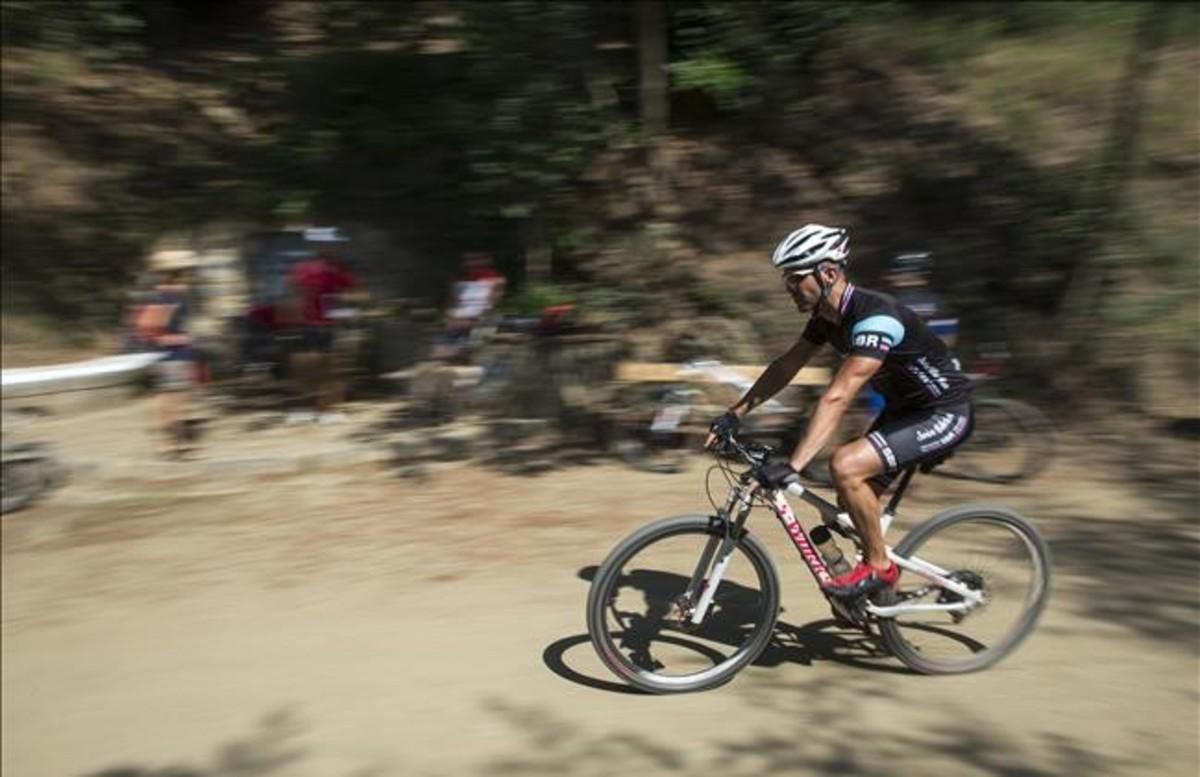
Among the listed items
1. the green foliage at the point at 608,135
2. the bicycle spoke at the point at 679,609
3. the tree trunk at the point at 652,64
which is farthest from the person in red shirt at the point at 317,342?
the bicycle spoke at the point at 679,609

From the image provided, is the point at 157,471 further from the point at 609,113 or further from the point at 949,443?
the point at 949,443

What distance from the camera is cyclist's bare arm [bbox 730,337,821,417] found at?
4770 millimetres

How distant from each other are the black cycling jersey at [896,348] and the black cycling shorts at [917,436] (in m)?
0.05

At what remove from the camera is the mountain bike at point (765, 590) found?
451 centimetres

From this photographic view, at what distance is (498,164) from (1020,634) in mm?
6658

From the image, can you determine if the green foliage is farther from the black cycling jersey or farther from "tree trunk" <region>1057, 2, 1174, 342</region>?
the black cycling jersey

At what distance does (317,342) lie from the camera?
971 cm

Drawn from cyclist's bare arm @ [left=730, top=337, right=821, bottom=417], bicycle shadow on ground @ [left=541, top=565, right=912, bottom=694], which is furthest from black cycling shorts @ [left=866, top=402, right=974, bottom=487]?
bicycle shadow on ground @ [left=541, top=565, right=912, bottom=694]

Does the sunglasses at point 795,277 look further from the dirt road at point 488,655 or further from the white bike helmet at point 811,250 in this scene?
the dirt road at point 488,655

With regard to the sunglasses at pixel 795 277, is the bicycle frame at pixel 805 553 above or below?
below

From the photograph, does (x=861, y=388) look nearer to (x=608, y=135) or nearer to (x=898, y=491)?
(x=898, y=491)

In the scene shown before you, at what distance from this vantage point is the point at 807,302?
14.9ft

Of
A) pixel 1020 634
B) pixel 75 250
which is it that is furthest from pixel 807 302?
pixel 75 250

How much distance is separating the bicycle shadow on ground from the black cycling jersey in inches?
45.2
